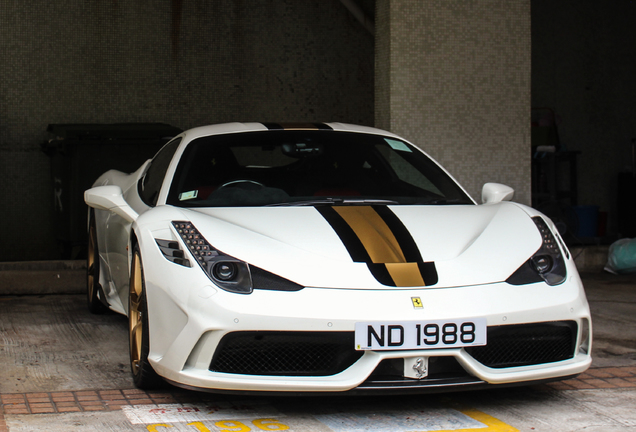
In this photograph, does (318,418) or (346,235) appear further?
(346,235)

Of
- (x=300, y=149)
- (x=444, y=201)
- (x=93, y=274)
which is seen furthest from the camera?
(x=93, y=274)

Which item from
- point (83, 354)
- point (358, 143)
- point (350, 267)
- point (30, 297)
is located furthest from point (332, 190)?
point (30, 297)

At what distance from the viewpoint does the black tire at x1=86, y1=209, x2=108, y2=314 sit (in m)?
4.87

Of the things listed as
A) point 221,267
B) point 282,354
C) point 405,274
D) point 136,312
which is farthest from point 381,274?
point 136,312

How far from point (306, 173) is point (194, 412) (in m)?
1.44

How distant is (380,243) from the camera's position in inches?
114

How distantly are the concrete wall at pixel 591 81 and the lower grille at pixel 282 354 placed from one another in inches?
348

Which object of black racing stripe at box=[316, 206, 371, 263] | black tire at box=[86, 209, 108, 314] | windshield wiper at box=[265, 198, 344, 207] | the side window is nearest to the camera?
black racing stripe at box=[316, 206, 371, 263]

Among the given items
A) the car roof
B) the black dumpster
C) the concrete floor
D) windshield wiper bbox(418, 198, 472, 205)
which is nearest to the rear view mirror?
the car roof

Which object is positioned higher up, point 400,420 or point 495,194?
point 495,194

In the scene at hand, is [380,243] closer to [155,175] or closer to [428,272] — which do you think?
[428,272]

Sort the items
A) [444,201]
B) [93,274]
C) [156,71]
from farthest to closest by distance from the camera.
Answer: [156,71] → [93,274] → [444,201]

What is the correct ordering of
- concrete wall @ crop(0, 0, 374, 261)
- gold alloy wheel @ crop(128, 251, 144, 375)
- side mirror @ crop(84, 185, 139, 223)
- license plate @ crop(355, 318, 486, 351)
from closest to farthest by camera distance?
license plate @ crop(355, 318, 486, 351) < gold alloy wheel @ crop(128, 251, 144, 375) < side mirror @ crop(84, 185, 139, 223) < concrete wall @ crop(0, 0, 374, 261)

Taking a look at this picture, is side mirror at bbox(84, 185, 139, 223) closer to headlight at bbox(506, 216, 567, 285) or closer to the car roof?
the car roof
